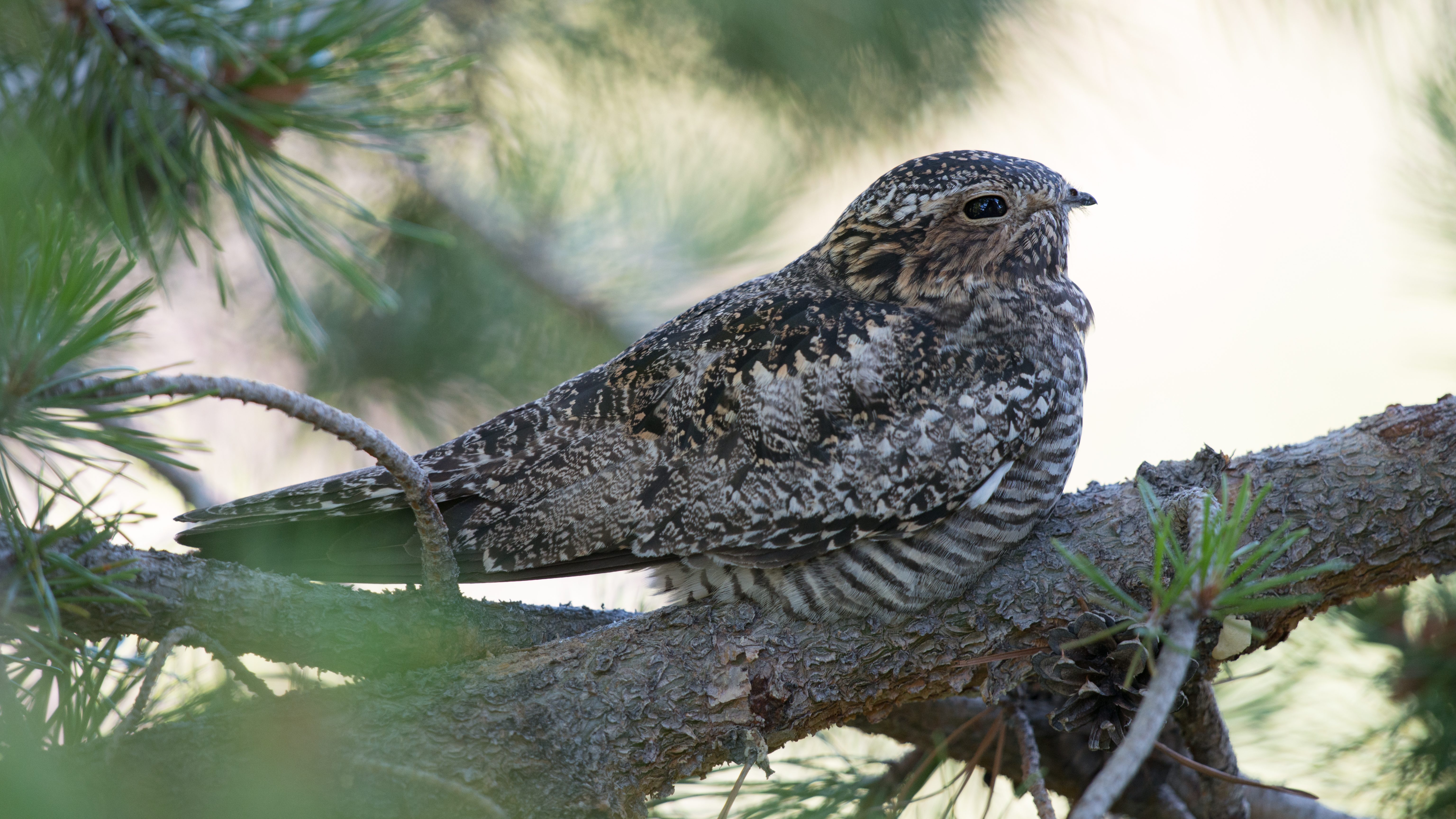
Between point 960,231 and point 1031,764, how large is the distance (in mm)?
1081

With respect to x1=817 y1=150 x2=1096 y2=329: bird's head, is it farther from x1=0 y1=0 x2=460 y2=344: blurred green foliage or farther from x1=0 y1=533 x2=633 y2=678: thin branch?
x1=0 y1=533 x2=633 y2=678: thin branch

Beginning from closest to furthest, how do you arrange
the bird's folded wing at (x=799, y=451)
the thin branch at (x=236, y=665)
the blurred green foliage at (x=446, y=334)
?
1. the thin branch at (x=236, y=665)
2. the bird's folded wing at (x=799, y=451)
3. the blurred green foliage at (x=446, y=334)

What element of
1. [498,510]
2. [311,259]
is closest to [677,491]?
[498,510]

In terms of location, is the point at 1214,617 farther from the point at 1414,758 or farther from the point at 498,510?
the point at 1414,758

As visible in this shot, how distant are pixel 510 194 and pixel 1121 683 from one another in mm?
2538

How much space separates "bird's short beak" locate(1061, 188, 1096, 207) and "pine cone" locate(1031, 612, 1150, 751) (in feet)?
3.40

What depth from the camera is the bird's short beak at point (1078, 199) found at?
2.21 m

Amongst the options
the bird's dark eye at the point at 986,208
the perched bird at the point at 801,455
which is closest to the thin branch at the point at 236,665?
the perched bird at the point at 801,455

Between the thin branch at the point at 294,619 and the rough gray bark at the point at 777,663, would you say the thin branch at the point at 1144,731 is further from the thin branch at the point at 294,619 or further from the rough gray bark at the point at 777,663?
the thin branch at the point at 294,619

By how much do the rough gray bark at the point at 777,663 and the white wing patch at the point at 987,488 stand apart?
0.15 meters

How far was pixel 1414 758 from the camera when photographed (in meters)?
2.31

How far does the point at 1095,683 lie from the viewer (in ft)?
4.99

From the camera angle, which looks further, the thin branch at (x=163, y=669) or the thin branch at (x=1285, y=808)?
the thin branch at (x=1285, y=808)

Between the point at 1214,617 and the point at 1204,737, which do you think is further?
the point at 1204,737
